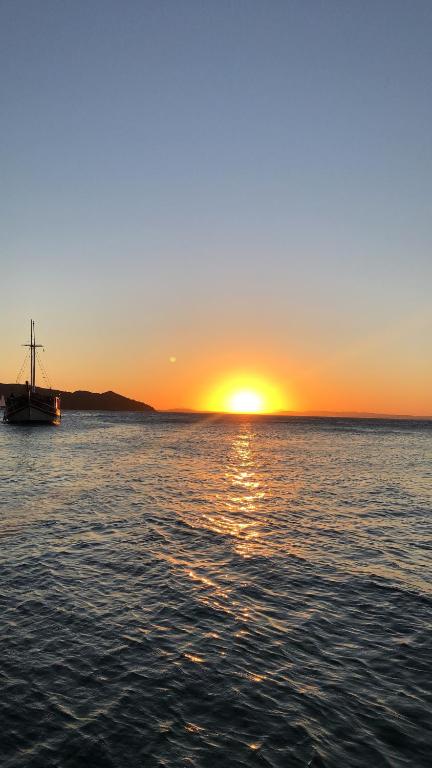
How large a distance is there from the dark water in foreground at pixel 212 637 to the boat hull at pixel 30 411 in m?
81.8

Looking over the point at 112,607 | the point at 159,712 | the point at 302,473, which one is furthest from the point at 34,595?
the point at 302,473

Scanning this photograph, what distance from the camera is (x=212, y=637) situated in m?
11.3

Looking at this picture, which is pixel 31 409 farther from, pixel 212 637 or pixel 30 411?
pixel 212 637

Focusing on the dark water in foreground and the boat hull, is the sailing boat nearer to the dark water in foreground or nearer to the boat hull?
the boat hull

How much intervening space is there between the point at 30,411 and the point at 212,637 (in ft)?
325

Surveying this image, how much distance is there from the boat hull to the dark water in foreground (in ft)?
268

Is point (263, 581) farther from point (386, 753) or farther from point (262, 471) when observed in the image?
point (262, 471)

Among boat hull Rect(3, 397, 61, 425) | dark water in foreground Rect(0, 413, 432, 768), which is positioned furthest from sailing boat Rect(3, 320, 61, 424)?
dark water in foreground Rect(0, 413, 432, 768)

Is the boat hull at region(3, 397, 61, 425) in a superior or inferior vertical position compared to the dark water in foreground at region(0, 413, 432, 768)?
superior

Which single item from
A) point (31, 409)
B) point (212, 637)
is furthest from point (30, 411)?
point (212, 637)

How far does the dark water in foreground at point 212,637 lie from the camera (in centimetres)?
783

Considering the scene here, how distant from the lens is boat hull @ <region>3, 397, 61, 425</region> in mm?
101562

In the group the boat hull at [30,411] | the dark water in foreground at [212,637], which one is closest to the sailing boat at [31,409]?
the boat hull at [30,411]

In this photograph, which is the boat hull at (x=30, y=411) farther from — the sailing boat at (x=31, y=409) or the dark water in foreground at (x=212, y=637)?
the dark water in foreground at (x=212, y=637)
